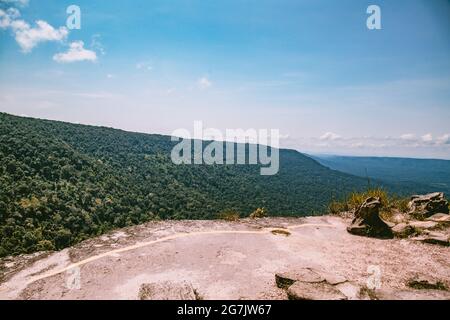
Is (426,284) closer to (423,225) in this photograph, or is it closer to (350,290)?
(350,290)

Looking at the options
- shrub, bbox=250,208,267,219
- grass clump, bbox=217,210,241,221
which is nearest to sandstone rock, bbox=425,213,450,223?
shrub, bbox=250,208,267,219

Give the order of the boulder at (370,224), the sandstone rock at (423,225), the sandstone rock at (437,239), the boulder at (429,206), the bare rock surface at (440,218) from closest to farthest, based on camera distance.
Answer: the sandstone rock at (437,239) < the boulder at (370,224) < the sandstone rock at (423,225) < the bare rock surface at (440,218) < the boulder at (429,206)

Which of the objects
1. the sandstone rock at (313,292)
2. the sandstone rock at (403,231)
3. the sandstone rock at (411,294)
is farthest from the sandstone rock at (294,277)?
the sandstone rock at (403,231)

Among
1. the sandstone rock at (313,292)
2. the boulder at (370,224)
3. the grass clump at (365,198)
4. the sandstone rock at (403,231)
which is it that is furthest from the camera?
the grass clump at (365,198)

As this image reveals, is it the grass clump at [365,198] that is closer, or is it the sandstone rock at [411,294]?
the sandstone rock at [411,294]

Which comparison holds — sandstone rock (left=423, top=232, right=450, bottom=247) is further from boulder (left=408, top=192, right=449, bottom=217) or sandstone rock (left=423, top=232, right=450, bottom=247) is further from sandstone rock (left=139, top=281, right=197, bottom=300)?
sandstone rock (left=139, top=281, right=197, bottom=300)

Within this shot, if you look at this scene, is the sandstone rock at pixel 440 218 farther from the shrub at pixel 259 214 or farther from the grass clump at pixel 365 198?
the shrub at pixel 259 214
